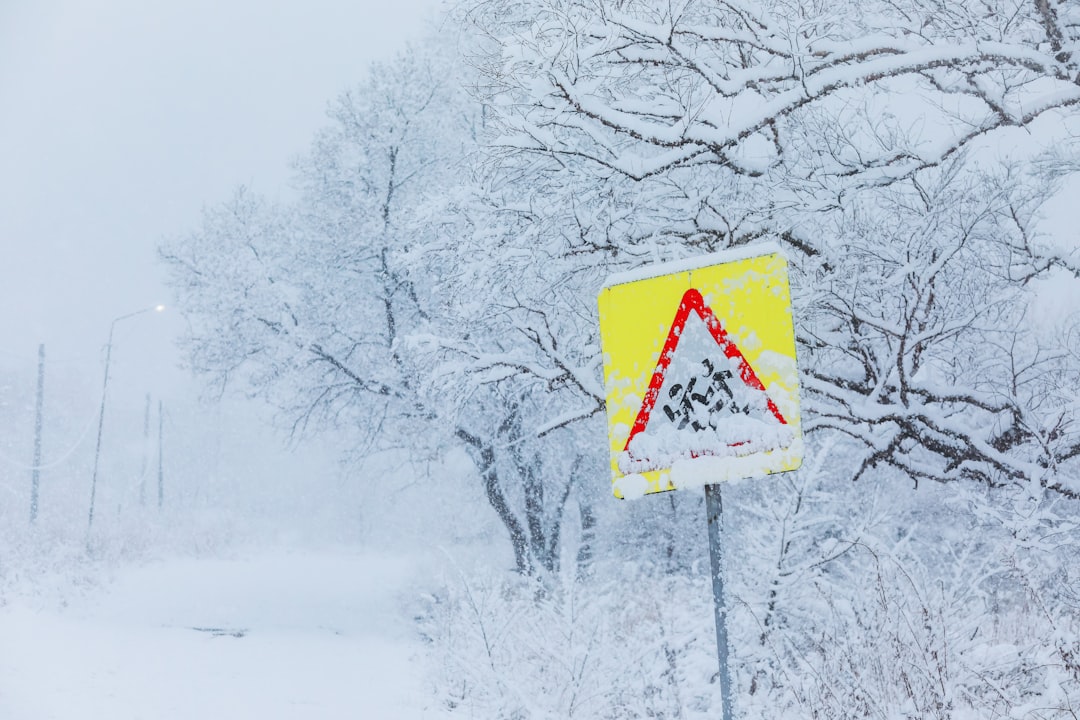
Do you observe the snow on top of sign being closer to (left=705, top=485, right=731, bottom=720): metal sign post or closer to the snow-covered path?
(left=705, top=485, right=731, bottom=720): metal sign post

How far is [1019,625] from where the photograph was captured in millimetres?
5895

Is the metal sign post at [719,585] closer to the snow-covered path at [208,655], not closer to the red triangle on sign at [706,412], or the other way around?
the red triangle on sign at [706,412]

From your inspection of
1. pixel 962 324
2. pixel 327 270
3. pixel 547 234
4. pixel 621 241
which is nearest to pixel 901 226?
pixel 962 324

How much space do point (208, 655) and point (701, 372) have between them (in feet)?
26.9

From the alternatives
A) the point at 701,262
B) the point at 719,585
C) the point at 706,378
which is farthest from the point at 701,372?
the point at 719,585

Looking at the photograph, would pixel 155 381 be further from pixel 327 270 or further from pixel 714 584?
pixel 714 584

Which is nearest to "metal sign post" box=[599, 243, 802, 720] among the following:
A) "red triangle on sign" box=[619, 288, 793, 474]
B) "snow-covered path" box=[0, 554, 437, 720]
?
"red triangle on sign" box=[619, 288, 793, 474]

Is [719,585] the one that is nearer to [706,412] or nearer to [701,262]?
[706,412]

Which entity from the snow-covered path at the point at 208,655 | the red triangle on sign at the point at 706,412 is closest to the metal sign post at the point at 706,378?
the red triangle on sign at the point at 706,412

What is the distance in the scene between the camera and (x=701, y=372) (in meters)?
2.55

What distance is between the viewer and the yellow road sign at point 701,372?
95.0 inches

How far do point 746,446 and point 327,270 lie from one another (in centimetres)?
1183

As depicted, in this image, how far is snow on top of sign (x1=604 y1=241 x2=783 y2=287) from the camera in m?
2.47

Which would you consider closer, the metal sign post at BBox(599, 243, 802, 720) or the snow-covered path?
the metal sign post at BBox(599, 243, 802, 720)
